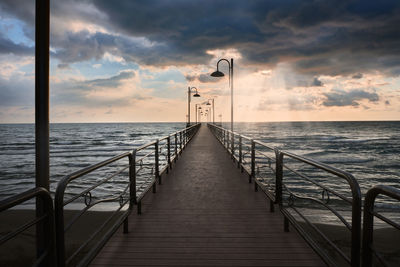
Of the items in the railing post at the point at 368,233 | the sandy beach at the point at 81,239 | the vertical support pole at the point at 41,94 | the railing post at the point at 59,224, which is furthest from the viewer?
A: the sandy beach at the point at 81,239

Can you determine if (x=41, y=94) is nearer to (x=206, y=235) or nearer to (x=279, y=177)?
(x=206, y=235)

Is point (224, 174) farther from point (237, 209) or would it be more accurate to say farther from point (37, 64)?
point (37, 64)

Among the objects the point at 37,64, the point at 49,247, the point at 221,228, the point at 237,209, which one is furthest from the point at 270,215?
the point at 37,64

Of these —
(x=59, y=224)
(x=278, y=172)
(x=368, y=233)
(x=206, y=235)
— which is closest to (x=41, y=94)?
(x=59, y=224)

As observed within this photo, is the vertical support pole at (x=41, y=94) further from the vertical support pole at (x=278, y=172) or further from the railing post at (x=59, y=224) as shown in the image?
the vertical support pole at (x=278, y=172)

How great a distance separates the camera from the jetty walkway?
2.79 metres

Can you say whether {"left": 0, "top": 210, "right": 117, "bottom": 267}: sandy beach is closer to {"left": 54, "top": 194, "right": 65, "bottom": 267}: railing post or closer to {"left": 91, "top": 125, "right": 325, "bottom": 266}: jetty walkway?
{"left": 91, "top": 125, "right": 325, "bottom": 266}: jetty walkway

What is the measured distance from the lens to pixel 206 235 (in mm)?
3357

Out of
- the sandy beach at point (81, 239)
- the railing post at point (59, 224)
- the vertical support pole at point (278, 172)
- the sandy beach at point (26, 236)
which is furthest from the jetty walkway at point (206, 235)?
the sandy beach at point (26, 236)

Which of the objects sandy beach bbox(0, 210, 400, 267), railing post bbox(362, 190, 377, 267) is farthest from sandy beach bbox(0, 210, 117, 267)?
railing post bbox(362, 190, 377, 267)

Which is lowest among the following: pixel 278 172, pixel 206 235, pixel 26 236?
pixel 26 236

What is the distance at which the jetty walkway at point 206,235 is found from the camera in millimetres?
2787

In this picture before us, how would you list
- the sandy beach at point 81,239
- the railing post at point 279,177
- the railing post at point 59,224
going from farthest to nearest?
the sandy beach at point 81,239 → the railing post at point 279,177 → the railing post at point 59,224

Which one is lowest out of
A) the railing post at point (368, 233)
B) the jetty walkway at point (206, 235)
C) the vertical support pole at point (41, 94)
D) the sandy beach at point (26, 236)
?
the sandy beach at point (26, 236)
